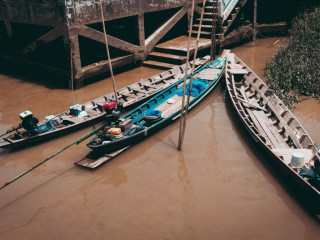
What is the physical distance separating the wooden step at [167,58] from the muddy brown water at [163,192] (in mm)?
4689

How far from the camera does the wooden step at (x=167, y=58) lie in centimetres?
1395

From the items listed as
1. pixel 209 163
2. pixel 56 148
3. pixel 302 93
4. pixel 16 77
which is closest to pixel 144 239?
pixel 209 163

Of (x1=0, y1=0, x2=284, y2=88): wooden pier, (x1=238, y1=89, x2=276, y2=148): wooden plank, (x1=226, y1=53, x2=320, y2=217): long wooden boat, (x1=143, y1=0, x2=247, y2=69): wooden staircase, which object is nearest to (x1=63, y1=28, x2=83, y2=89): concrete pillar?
(x1=0, y1=0, x2=284, y2=88): wooden pier

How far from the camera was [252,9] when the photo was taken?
18734 millimetres

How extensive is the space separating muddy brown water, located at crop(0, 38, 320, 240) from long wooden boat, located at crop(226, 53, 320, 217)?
1.41ft

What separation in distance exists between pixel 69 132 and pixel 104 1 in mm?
5861

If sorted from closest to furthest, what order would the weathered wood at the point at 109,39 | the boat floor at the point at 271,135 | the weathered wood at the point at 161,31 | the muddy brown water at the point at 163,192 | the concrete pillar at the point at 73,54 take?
the muddy brown water at the point at 163,192 < the boat floor at the point at 271,135 < the concrete pillar at the point at 73,54 < the weathered wood at the point at 109,39 < the weathered wood at the point at 161,31

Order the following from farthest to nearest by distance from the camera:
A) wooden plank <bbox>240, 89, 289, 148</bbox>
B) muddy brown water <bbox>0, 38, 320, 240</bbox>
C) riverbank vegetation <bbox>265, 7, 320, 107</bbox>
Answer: riverbank vegetation <bbox>265, 7, 320, 107</bbox> → wooden plank <bbox>240, 89, 289, 148</bbox> → muddy brown water <bbox>0, 38, 320, 240</bbox>

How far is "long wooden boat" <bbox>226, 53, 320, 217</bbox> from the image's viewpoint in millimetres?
6340

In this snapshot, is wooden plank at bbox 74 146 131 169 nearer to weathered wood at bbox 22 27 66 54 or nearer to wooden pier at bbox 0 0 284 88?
wooden pier at bbox 0 0 284 88

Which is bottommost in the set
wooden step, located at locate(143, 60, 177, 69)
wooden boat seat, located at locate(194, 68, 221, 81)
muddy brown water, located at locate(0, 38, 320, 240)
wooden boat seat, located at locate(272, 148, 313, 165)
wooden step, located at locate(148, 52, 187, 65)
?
muddy brown water, located at locate(0, 38, 320, 240)

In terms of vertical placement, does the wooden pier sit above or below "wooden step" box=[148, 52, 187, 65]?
above

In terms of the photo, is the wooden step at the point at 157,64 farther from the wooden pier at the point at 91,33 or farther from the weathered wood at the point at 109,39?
the weathered wood at the point at 109,39

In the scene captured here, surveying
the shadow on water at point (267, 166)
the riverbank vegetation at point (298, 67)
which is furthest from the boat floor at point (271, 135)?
the riverbank vegetation at point (298, 67)
